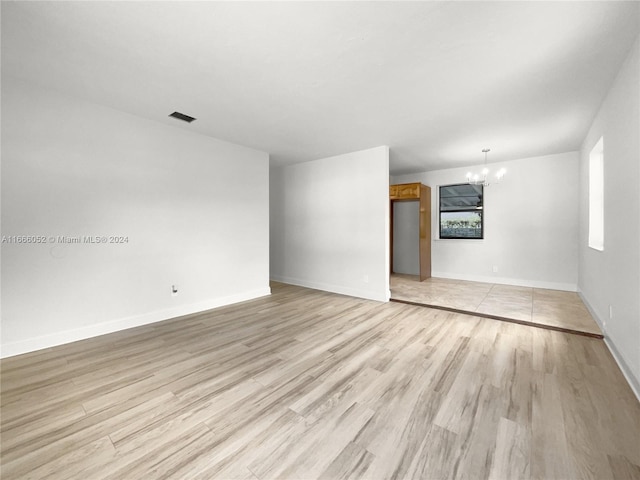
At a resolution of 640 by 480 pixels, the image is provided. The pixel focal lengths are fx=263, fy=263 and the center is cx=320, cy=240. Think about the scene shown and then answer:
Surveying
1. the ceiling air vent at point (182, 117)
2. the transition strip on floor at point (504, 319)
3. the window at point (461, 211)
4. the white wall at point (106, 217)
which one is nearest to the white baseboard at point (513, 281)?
the window at point (461, 211)

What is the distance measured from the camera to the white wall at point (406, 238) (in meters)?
7.17

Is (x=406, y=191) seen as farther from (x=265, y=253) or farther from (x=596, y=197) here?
(x=265, y=253)

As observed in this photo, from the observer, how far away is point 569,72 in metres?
2.44

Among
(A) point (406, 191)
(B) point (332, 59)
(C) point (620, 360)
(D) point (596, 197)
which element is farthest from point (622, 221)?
(A) point (406, 191)

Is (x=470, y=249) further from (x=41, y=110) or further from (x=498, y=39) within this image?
(x=41, y=110)

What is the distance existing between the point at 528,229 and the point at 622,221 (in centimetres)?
379

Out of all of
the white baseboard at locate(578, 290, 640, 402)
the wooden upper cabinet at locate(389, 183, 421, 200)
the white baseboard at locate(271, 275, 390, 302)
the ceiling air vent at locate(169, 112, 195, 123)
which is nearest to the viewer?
the white baseboard at locate(578, 290, 640, 402)

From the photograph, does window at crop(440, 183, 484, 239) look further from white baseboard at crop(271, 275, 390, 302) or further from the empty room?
white baseboard at crop(271, 275, 390, 302)

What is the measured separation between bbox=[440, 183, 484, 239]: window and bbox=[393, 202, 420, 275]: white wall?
0.68 m

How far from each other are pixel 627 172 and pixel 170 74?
163 inches

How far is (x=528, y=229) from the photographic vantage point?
18.5 ft

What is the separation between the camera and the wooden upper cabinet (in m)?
6.18

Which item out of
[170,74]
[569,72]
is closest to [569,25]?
[569,72]

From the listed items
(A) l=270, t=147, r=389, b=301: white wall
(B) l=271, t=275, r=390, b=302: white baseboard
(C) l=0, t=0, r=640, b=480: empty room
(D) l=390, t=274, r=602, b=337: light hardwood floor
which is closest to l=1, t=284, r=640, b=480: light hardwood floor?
(C) l=0, t=0, r=640, b=480: empty room
